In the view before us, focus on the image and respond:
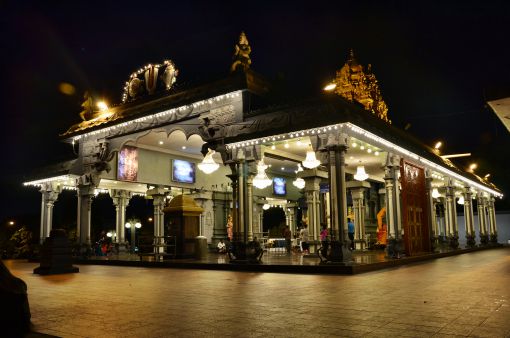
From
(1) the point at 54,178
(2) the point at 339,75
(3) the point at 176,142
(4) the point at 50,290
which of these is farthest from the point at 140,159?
(4) the point at 50,290

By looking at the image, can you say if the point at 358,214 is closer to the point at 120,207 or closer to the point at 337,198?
the point at 337,198

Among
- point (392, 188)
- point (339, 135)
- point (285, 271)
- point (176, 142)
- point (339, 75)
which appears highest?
Result: point (339, 75)

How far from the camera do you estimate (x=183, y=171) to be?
22594 mm

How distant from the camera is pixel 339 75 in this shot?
19859mm

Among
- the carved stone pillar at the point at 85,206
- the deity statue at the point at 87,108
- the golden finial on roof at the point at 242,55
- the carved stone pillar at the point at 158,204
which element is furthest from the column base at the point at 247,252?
the deity statue at the point at 87,108

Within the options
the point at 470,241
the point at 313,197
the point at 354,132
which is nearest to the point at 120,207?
the point at 313,197

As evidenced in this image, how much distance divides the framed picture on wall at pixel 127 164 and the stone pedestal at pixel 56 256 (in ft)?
23.5

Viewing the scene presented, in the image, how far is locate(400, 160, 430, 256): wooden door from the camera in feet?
49.4

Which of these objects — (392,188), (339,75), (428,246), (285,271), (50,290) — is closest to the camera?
(50,290)

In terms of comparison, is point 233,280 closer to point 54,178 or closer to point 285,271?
point 285,271

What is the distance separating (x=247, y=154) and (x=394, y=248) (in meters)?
5.45

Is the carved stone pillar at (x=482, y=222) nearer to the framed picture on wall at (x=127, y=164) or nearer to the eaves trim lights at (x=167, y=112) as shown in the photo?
the eaves trim lights at (x=167, y=112)

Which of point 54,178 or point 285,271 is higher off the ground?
point 54,178

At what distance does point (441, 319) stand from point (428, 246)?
12.8 meters
